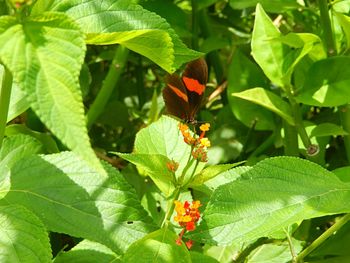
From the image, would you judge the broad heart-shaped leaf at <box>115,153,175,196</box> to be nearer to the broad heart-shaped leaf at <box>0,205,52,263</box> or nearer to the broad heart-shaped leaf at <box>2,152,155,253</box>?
the broad heart-shaped leaf at <box>2,152,155,253</box>

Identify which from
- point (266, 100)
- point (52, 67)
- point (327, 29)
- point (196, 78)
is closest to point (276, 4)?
point (327, 29)

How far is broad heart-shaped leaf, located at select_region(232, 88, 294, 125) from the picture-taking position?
1.09 metres

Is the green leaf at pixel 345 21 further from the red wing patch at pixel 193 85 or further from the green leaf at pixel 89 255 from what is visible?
the green leaf at pixel 89 255

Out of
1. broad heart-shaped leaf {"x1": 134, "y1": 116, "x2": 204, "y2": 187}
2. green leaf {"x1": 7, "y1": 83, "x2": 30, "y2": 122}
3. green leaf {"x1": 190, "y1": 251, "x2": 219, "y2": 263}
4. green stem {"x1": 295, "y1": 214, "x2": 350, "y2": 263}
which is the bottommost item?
green leaf {"x1": 190, "y1": 251, "x2": 219, "y2": 263}

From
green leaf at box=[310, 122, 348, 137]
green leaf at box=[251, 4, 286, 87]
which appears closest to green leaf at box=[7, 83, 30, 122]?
green leaf at box=[251, 4, 286, 87]

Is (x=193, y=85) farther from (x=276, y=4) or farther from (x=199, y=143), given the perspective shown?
(x=276, y=4)

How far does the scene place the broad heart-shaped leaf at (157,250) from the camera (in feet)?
2.52

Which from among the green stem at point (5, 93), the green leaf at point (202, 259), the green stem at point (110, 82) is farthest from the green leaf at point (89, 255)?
the green stem at point (110, 82)

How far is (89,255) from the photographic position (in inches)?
34.2

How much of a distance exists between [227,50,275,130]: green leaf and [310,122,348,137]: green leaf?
0.48 feet

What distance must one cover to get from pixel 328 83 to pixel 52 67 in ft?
2.07

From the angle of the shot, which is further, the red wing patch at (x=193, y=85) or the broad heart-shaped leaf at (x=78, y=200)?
the red wing patch at (x=193, y=85)

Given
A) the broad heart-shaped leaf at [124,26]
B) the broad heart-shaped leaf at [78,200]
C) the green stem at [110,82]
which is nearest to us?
the broad heart-shaped leaf at [124,26]

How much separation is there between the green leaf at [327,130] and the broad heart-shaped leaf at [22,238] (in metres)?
0.58
